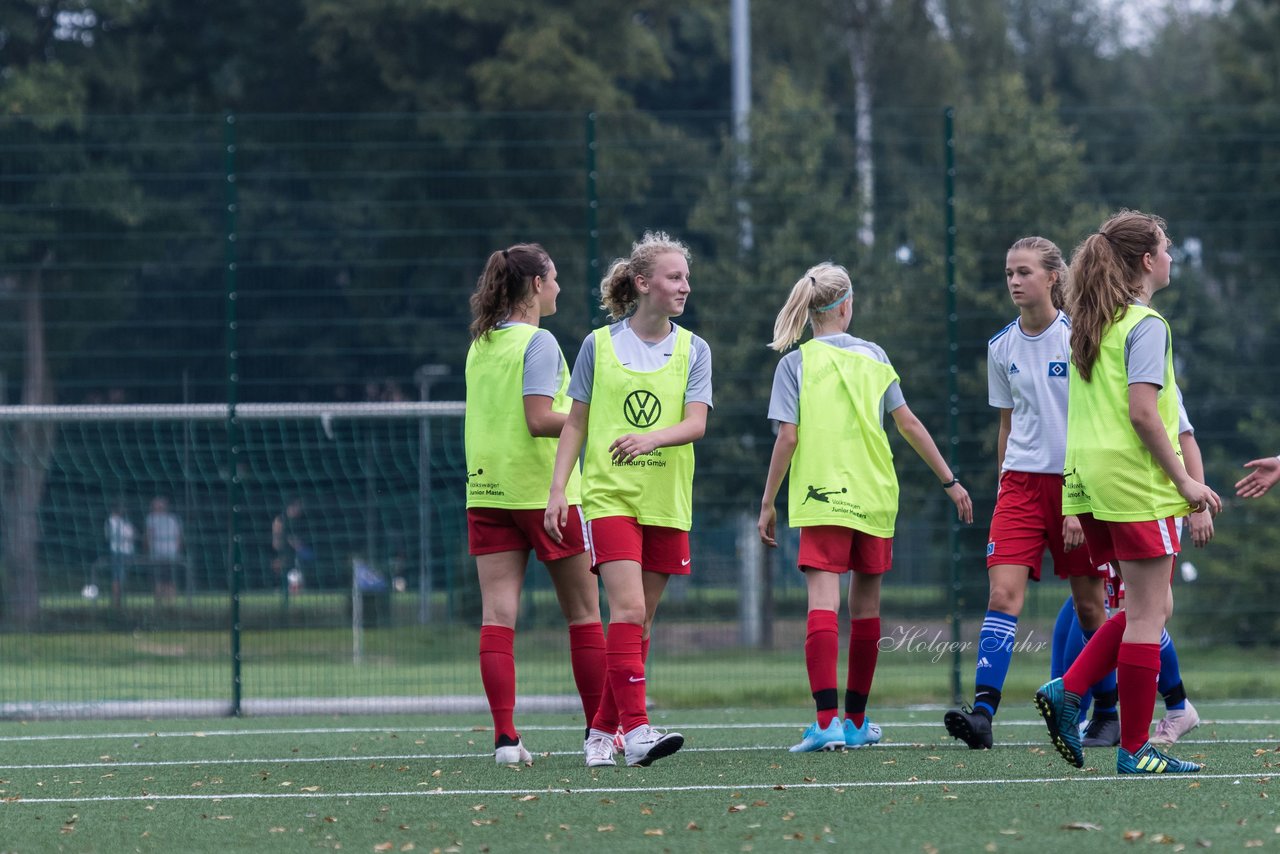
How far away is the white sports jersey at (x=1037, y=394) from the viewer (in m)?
6.69

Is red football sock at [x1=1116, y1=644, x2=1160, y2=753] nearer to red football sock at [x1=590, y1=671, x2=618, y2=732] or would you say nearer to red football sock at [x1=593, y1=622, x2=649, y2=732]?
red football sock at [x1=593, y1=622, x2=649, y2=732]

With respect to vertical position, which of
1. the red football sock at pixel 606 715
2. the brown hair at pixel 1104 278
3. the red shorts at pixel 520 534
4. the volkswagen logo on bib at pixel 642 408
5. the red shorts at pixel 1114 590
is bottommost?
the red football sock at pixel 606 715

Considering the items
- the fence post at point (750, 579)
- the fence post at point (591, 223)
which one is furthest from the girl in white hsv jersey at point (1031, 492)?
the fence post at point (750, 579)

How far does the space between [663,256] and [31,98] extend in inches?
663

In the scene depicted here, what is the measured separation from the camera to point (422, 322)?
11.7 meters

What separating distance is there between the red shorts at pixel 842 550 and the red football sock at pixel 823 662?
0.20 m

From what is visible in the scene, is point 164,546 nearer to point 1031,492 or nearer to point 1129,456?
point 1031,492

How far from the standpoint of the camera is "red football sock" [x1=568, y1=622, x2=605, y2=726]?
6.52m

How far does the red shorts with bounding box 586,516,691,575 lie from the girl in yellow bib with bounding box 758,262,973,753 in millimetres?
451

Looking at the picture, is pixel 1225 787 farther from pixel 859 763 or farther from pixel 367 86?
pixel 367 86

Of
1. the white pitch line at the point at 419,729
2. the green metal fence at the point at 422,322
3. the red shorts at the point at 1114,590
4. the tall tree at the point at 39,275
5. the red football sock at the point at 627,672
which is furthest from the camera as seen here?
the tall tree at the point at 39,275

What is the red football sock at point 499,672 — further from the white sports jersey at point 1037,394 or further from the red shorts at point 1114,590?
the red shorts at point 1114,590

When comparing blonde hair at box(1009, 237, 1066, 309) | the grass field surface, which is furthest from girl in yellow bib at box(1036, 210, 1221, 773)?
blonde hair at box(1009, 237, 1066, 309)

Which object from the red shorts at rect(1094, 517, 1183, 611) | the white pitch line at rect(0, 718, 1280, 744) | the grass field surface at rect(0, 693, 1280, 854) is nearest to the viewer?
the grass field surface at rect(0, 693, 1280, 854)
